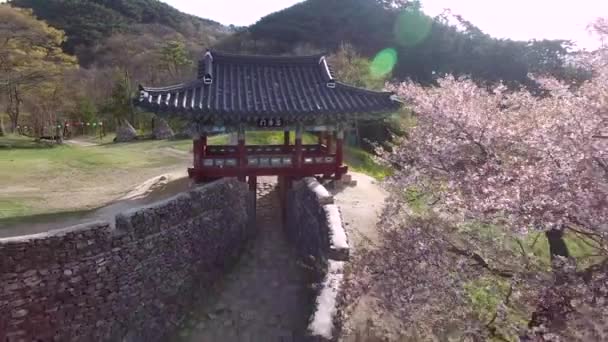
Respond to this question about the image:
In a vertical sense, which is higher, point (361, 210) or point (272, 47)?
point (272, 47)

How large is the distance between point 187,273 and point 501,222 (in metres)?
6.48

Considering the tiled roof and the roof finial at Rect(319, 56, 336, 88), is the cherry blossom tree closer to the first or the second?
the tiled roof

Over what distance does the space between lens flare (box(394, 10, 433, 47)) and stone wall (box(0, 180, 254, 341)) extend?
42.3 metres

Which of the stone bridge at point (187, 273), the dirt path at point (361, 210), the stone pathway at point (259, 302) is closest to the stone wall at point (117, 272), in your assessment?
the stone bridge at point (187, 273)

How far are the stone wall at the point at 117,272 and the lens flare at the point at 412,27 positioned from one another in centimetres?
4228

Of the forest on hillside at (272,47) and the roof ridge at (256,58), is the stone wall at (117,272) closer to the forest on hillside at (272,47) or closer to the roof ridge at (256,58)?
the roof ridge at (256,58)

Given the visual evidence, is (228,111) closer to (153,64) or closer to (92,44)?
(153,64)

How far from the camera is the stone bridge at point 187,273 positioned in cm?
669

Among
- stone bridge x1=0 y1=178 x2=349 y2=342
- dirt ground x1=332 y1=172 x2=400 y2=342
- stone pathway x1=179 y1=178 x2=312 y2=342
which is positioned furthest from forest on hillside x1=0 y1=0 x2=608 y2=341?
stone pathway x1=179 y1=178 x2=312 y2=342

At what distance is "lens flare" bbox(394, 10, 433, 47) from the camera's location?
4794cm

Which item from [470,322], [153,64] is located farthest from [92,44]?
[470,322]

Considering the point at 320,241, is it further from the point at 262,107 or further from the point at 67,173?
the point at 67,173

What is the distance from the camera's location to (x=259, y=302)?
9836 mm

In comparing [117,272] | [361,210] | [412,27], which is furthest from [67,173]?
[412,27]
